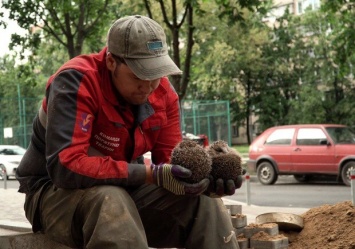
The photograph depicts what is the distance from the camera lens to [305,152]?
17.3 meters

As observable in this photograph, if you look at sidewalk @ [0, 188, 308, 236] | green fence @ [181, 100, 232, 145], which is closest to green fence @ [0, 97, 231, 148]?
green fence @ [181, 100, 232, 145]

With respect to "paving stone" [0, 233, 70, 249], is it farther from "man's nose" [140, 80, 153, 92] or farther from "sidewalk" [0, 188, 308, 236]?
"sidewalk" [0, 188, 308, 236]

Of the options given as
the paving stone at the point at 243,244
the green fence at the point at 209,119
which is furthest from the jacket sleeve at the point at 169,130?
the green fence at the point at 209,119

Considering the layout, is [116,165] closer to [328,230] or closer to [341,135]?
[328,230]

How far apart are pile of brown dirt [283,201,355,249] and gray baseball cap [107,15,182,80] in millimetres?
2211

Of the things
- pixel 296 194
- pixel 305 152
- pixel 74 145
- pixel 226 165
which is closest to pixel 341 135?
pixel 305 152

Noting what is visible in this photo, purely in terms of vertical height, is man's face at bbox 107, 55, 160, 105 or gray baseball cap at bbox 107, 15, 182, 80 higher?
gray baseball cap at bbox 107, 15, 182, 80

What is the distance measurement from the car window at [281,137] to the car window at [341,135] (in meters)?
1.05

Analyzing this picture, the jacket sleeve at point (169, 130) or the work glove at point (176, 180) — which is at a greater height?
the jacket sleeve at point (169, 130)

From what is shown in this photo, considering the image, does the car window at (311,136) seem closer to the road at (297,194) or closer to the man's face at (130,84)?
the road at (297,194)

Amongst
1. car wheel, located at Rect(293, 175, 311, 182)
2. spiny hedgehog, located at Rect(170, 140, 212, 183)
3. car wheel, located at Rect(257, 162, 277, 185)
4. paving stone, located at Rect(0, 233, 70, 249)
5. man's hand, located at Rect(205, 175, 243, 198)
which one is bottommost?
car wheel, located at Rect(293, 175, 311, 182)

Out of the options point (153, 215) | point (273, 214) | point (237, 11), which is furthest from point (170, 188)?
point (237, 11)

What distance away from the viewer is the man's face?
3296mm

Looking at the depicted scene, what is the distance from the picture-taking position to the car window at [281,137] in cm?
1781
